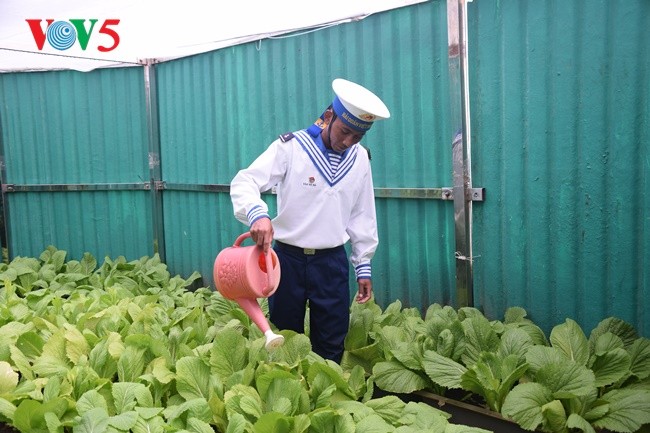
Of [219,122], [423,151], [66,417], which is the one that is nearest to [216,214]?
[219,122]

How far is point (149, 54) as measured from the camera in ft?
18.3

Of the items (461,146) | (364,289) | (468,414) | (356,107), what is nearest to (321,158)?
(356,107)

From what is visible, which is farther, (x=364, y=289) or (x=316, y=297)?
(x=364, y=289)

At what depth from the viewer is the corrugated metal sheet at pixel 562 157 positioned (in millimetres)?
3221

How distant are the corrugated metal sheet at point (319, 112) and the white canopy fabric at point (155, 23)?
16cm

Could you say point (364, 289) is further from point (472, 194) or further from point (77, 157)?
point (77, 157)

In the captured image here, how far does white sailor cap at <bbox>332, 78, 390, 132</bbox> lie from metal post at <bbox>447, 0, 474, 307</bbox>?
905 millimetres

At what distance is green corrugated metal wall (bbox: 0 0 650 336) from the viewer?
3.28 metres

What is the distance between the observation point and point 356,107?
9.71 ft

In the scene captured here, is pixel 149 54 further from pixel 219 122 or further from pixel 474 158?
pixel 474 158

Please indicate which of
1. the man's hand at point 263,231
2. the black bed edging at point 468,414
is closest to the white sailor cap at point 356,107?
the man's hand at point 263,231

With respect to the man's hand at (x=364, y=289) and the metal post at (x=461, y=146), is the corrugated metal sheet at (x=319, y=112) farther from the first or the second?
the man's hand at (x=364, y=289)

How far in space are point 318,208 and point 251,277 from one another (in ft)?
1.78

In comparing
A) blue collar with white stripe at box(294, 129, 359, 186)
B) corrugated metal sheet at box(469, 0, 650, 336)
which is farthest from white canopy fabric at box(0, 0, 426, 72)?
blue collar with white stripe at box(294, 129, 359, 186)
